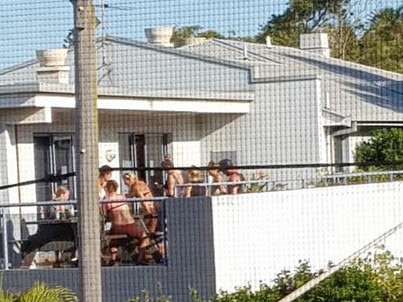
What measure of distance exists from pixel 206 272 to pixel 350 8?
7.05 ft

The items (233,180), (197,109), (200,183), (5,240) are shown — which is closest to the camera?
(200,183)

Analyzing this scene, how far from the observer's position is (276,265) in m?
8.11

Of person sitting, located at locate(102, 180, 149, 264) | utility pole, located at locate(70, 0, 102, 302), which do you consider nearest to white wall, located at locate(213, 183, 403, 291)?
person sitting, located at locate(102, 180, 149, 264)

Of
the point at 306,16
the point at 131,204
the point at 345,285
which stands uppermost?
the point at 306,16

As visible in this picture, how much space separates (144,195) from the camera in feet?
28.1

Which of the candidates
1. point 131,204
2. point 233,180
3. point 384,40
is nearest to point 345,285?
point 233,180

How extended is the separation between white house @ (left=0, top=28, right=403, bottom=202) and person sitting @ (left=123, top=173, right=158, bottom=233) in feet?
0.76

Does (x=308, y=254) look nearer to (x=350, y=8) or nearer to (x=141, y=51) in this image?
(x=141, y=51)

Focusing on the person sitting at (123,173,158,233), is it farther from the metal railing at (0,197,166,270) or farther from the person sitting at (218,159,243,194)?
the person sitting at (218,159,243,194)

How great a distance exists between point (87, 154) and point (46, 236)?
2.85 meters

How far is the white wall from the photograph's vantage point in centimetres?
798

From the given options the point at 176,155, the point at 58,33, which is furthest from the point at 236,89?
the point at 58,33

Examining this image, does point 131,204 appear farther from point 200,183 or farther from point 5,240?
point 5,240

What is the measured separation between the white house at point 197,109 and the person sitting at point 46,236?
62 cm
